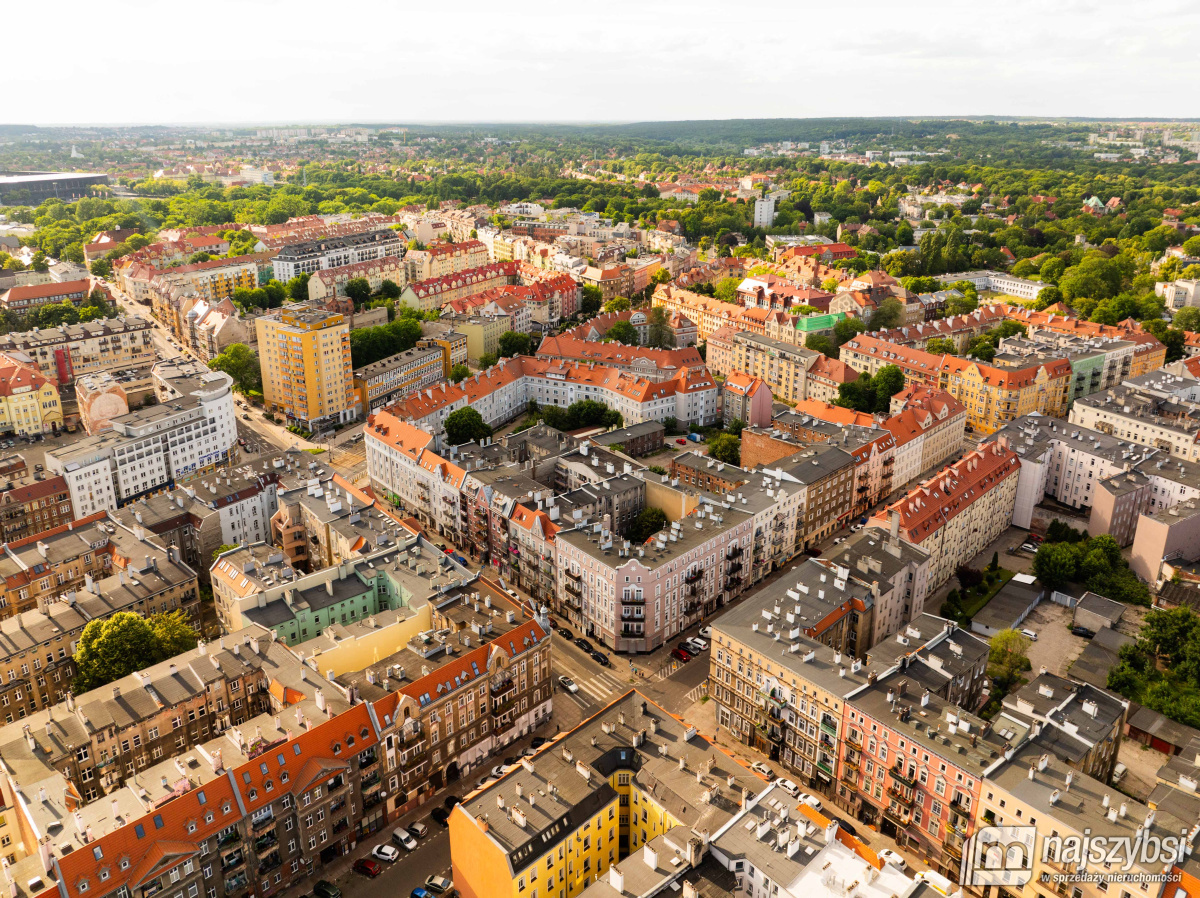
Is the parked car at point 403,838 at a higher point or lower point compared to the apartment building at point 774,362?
lower

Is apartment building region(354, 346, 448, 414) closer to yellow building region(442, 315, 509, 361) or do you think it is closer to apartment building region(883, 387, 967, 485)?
yellow building region(442, 315, 509, 361)

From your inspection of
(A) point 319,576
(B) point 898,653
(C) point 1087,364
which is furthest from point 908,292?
(A) point 319,576

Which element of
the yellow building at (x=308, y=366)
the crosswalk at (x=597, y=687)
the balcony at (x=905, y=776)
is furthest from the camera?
the yellow building at (x=308, y=366)

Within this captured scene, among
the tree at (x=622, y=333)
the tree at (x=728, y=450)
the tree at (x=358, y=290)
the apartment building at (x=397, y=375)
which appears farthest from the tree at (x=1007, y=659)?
the tree at (x=358, y=290)

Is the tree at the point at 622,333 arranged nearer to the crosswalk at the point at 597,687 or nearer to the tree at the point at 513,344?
the tree at the point at 513,344

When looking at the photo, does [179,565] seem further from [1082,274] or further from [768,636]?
[1082,274]

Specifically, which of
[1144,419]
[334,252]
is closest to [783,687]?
[1144,419]

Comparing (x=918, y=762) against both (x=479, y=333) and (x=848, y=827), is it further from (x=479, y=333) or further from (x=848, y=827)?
(x=479, y=333)
